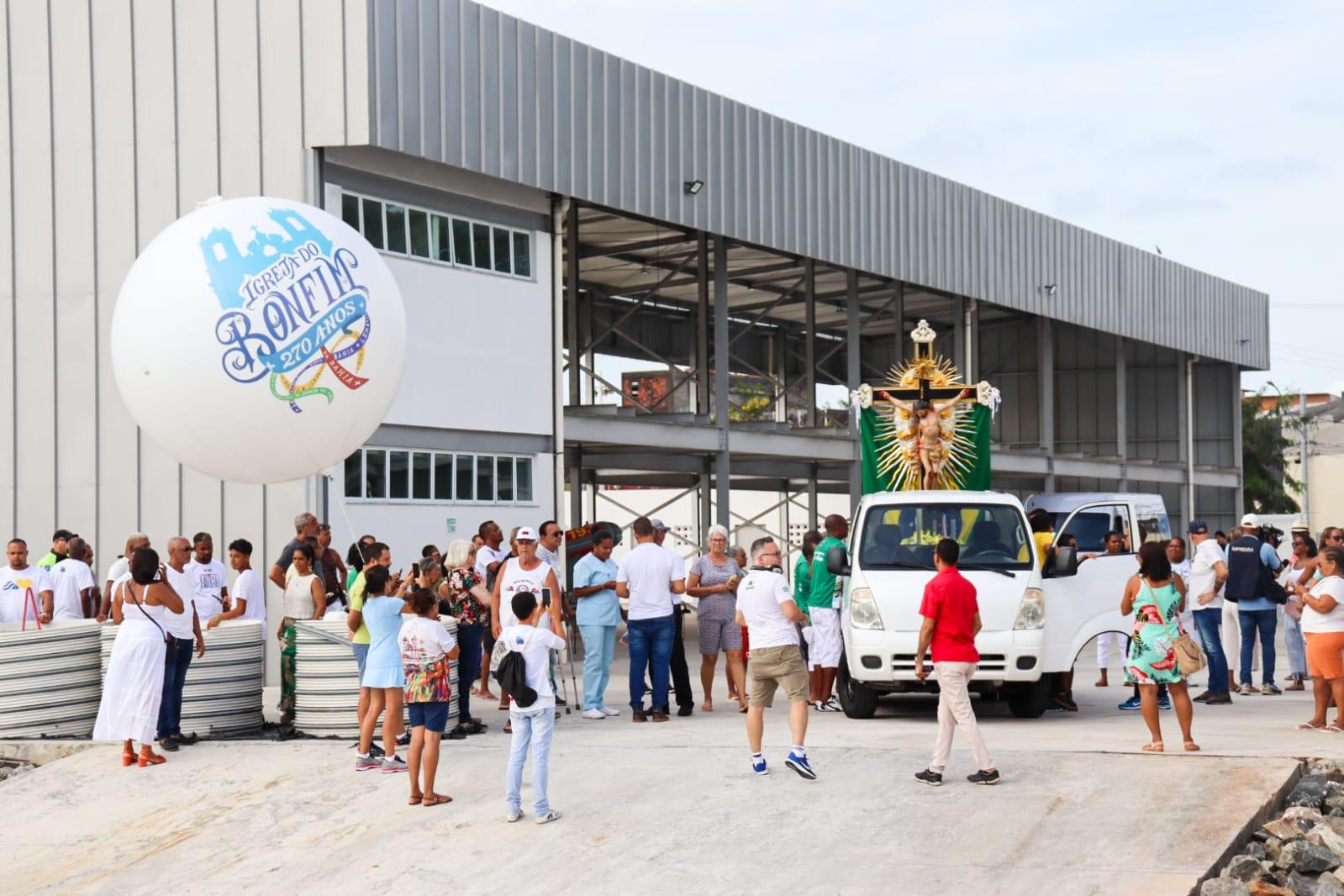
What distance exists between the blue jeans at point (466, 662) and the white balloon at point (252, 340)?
2.89m

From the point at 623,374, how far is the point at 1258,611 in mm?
34711

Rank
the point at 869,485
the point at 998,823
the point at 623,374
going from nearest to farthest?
the point at 998,823, the point at 869,485, the point at 623,374

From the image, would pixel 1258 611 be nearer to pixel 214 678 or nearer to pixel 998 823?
pixel 998 823

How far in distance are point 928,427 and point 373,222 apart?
796cm

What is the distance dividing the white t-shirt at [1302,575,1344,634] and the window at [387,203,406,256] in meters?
13.0

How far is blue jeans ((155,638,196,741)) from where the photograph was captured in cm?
1252

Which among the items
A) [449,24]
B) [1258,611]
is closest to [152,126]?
[449,24]

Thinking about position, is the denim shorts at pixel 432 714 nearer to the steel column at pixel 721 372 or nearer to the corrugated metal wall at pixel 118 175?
the corrugated metal wall at pixel 118 175

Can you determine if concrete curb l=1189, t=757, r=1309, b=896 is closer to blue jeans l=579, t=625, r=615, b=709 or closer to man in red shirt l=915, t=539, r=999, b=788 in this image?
man in red shirt l=915, t=539, r=999, b=788

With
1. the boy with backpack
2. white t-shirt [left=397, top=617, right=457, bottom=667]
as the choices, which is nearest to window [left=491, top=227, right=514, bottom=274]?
white t-shirt [left=397, top=617, right=457, bottom=667]

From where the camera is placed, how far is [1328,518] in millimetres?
73688

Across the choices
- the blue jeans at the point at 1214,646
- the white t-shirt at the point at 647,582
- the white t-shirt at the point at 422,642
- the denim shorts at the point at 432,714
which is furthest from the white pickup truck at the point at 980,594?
the denim shorts at the point at 432,714

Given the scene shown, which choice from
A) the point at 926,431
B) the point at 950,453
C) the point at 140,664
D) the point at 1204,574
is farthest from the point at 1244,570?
the point at 140,664

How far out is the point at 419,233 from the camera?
21.6m
